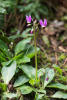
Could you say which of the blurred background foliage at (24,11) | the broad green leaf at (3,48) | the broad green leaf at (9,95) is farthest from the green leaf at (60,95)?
the blurred background foliage at (24,11)

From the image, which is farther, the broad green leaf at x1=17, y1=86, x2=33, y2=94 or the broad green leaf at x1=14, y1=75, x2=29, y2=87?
the broad green leaf at x1=14, y1=75, x2=29, y2=87

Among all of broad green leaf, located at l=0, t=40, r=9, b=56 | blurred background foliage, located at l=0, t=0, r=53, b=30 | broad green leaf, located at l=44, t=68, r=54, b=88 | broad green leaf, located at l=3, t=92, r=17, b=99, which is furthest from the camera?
blurred background foliage, located at l=0, t=0, r=53, b=30

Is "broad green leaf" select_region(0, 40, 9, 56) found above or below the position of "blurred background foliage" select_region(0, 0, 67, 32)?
→ below

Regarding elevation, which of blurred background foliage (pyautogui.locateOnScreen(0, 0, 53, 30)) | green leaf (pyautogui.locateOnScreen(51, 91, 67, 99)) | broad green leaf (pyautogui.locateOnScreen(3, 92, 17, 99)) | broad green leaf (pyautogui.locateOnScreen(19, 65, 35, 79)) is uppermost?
blurred background foliage (pyautogui.locateOnScreen(0, 0, 53, 30))

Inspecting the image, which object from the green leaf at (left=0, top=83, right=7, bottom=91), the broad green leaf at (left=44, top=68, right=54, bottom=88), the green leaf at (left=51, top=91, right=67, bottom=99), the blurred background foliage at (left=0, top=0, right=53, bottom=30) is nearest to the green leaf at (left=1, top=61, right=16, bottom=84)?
the green leaf at (left=0, top=83, right=7, bottom=91)

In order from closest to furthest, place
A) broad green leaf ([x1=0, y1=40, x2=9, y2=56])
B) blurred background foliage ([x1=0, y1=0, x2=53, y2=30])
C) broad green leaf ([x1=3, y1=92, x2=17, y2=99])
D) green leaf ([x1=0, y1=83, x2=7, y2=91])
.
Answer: broad green leaf ([x1=3, y1=92, x2=17, y2=99]) → green leaf ([x1=0, y1=83, x2=7, y2=91]) → broad green leaf ([x1=0, y1=40, x2=9, y2=56]) → blurred background foliage ([x1=0, y1=0, x2=53, y2=30])

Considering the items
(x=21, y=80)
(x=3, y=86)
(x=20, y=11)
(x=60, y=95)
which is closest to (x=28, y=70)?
(x=21, y=80)

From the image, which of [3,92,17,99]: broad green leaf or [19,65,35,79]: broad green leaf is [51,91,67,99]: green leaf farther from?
[3,92,17,99]: broad green leaf

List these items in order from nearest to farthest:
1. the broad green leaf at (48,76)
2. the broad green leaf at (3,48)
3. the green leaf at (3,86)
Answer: the green leaf at (3,86)
the broad green leaf at (48,76)
the broad green leaf at (3,48)

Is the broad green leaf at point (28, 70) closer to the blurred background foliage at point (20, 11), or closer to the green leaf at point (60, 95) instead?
the green leaf at point (60, 95)
